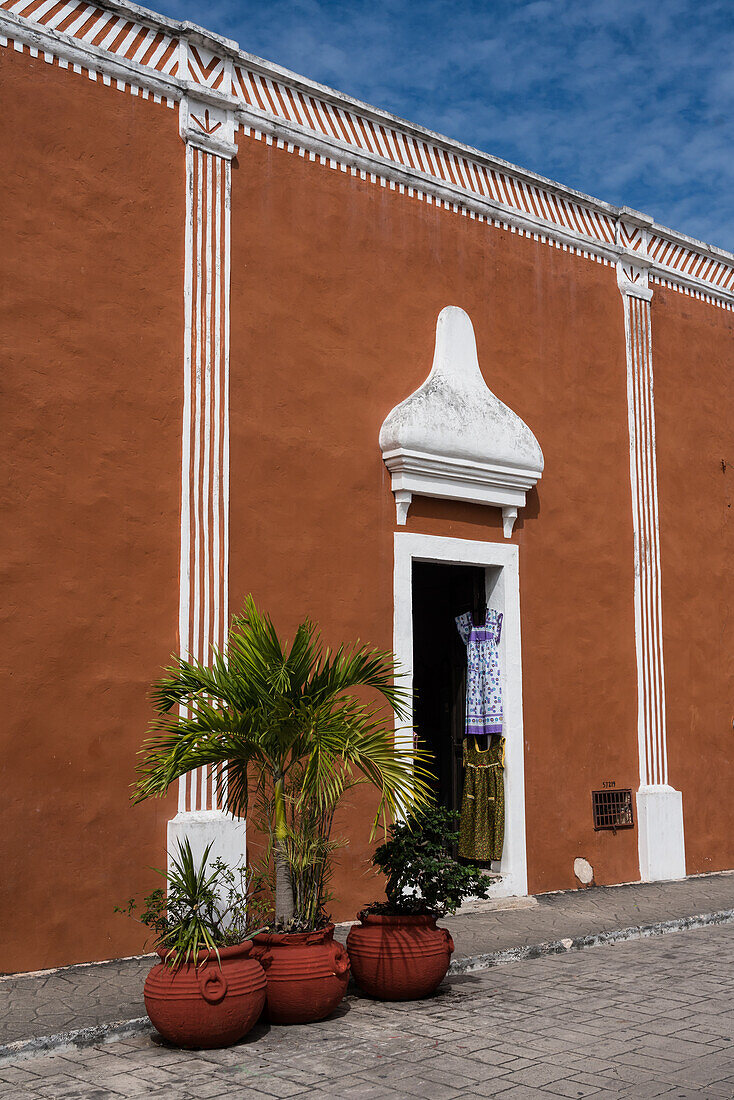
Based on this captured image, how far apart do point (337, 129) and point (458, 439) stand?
8.50 feet

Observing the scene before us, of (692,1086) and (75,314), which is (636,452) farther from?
(692,1086)

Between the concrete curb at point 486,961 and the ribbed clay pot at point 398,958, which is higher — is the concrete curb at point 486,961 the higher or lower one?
the lower one

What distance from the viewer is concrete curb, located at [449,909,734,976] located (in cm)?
674

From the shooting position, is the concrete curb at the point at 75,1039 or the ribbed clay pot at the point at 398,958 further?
the ribbed clay pot at the point at 398,958

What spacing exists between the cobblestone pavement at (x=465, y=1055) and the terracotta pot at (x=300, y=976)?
0.09 meters

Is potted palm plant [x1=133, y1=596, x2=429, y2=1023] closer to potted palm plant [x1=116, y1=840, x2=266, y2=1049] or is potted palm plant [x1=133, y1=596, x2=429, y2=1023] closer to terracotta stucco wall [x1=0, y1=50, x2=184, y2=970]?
potted palm plant [x1=116, y1=840, x2=266, y2=1049]

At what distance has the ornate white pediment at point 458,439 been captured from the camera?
8414mm

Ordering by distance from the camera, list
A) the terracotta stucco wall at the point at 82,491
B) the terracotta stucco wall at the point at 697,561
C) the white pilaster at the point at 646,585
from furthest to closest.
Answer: the terracotta stucco wall at the point at 697,561 → the white pilaster at the point at 646,585 → the terracotta stucco wall at the point at 82,491

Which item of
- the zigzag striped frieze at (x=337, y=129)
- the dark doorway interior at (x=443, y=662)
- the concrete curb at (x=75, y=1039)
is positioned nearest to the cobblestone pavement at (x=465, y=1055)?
the concrete curb at (x=75, y=1039)

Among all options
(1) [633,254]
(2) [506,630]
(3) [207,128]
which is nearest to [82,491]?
(3) [207,128]

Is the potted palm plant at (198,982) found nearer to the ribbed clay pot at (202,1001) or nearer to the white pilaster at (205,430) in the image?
the ribbed clay pot at (202,1001)

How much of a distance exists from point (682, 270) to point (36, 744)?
8328 mm

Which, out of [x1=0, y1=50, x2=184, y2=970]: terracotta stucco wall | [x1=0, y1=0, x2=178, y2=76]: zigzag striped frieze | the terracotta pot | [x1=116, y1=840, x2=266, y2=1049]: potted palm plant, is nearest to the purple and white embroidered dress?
[x1=0, y1=50, x2=184, y2=970]: terracotta stucco wall

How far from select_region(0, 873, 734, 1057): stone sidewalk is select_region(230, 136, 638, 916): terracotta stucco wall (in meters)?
0.56
